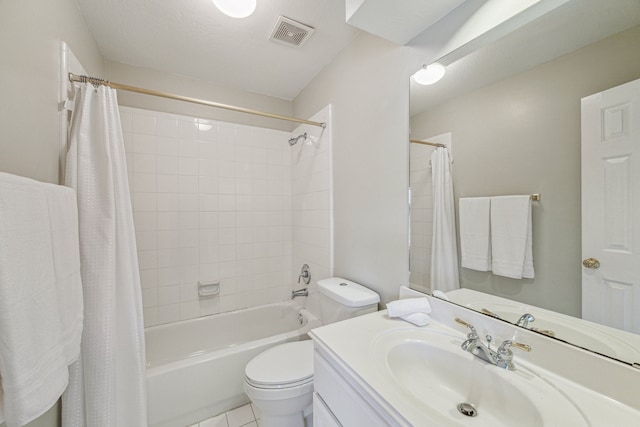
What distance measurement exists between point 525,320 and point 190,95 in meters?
2.62

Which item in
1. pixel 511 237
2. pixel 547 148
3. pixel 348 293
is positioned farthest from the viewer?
pixel 348 293

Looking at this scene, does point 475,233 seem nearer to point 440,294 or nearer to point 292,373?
point 440,294

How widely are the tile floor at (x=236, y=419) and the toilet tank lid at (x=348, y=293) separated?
3.00ft

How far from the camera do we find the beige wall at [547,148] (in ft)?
2.06

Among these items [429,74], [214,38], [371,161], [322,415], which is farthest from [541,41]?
[214,38]

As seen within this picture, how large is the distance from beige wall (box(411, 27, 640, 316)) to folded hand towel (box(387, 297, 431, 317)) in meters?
0.22

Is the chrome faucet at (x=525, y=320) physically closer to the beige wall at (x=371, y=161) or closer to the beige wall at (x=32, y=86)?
the beige wall at (x=371, y=161)

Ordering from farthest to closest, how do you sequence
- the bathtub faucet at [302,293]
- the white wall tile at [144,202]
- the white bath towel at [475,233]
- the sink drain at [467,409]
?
the bathtub faucet at [302,293], the white wall tile at [144,202], the white bath towel at [475,233], the sink drain at [467,409]

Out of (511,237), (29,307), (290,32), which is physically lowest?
(29,307)

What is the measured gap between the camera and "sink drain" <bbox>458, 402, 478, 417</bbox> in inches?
26.4

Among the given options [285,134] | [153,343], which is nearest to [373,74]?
[285,134]

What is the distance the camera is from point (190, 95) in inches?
81.1

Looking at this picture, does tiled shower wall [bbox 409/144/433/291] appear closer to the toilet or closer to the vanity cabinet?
the toilet

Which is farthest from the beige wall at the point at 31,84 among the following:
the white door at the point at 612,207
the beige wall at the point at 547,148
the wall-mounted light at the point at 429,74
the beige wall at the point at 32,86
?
the white door at the point at 612,207
